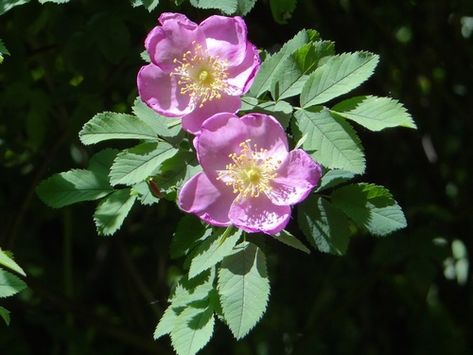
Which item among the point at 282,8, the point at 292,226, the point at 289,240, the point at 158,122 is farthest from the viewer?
the point at 292,226

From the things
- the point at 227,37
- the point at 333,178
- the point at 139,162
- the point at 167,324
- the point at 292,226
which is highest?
the point at 227,37

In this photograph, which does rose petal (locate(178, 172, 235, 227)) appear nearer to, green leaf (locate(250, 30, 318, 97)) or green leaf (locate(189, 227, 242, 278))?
green leaf (locate(189, 227, 242, 278))

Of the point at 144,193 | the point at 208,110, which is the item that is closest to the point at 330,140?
the point at 208,110

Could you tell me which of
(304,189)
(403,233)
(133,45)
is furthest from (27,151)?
(304,189)

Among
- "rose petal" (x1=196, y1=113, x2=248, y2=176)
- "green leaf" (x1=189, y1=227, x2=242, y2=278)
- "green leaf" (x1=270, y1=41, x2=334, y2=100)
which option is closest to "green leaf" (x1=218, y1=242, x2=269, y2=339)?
"green leaf" (x1=189, y1=227, x2=242, y2=278)

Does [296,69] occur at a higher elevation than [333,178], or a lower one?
higher

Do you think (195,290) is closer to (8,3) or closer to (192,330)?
(192,330)

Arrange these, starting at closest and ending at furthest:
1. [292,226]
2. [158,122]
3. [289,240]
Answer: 1. [289,240]
2. [158,122]
3. [292,226]

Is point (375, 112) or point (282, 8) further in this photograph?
point (282, 8)
